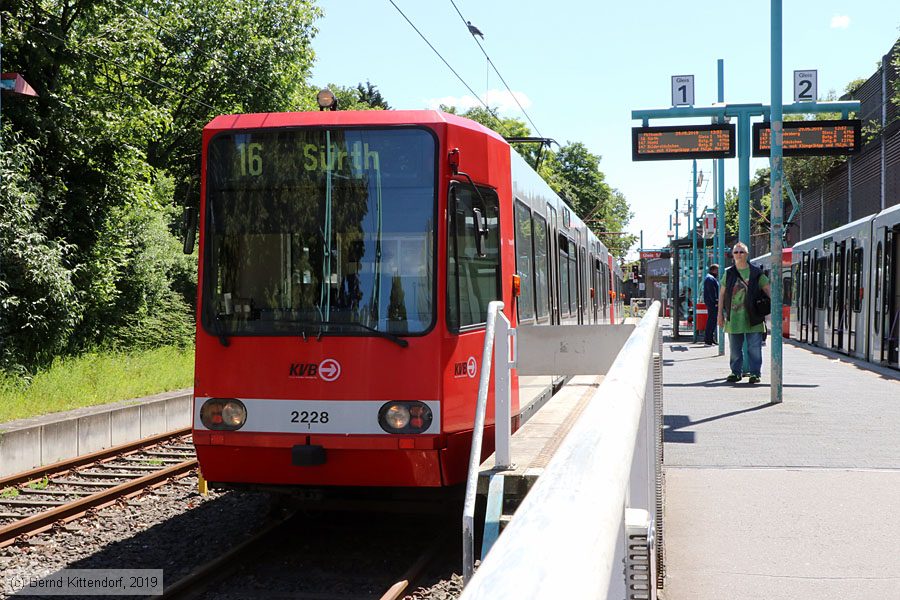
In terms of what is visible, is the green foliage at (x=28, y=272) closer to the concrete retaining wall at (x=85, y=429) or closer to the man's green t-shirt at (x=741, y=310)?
the concrete retaining wall at (x=85, y=429)

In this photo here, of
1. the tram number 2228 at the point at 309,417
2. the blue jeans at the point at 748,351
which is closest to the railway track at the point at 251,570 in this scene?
the tram number 2228 at the point at 309,417

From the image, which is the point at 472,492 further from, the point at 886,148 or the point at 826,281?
the point at 886,148

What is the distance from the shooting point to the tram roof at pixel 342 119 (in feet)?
22.5

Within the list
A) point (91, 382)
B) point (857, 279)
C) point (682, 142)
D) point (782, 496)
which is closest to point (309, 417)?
point (782, 496)

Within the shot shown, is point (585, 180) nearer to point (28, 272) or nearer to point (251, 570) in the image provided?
point (28, 272)

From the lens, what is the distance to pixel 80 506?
8.19 metres

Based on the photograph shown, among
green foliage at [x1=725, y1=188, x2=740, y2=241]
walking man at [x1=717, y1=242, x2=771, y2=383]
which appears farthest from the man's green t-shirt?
green foliage at [x1=725, y1=188, x2=740, y2=241]

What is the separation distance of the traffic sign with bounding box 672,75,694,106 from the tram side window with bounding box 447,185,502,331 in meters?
14.5

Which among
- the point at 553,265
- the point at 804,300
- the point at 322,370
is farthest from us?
the point at 804,300

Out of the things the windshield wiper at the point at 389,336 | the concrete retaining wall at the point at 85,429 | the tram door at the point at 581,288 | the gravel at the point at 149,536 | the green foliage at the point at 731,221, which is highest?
the green foliage at the point at 731,221

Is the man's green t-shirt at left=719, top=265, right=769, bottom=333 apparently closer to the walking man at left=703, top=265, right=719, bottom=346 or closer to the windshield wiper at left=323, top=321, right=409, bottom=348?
the walking man at left=703, top=265, right=719, bottom=346

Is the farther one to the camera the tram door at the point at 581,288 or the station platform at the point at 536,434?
the tram door at the point at 581,288

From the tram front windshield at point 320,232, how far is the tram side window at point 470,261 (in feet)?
0.59

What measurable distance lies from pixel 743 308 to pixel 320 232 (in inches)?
327
